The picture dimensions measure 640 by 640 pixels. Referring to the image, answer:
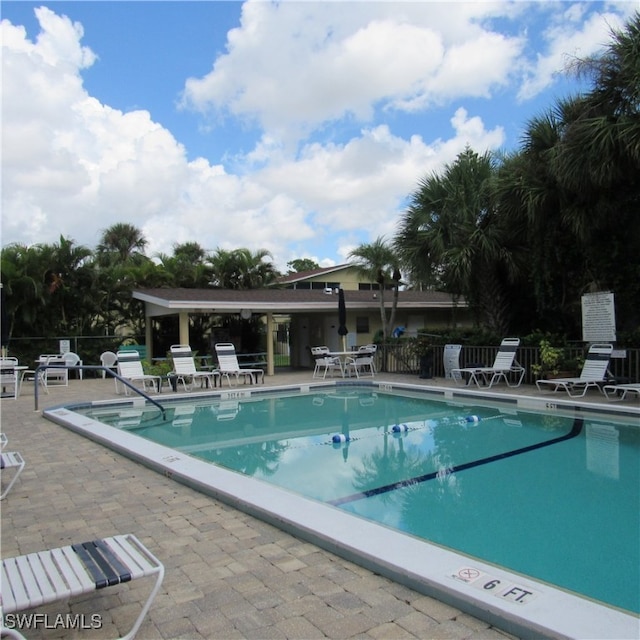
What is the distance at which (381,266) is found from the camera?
1962cm

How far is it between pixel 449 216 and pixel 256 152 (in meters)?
7.35

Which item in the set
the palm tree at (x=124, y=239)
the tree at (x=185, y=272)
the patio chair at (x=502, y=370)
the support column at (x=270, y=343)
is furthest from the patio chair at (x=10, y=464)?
the palm tree at (x=124, y=239)

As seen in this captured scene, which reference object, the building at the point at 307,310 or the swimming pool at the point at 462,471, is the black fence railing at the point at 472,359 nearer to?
the building at the point at 307,310

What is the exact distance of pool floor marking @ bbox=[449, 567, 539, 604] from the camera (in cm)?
274

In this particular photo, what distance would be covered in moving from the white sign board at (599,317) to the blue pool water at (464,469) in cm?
329

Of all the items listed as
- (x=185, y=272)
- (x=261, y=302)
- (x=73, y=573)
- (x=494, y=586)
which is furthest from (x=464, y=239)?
(x=73, y=573)

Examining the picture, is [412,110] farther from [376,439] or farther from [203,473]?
[203,473]

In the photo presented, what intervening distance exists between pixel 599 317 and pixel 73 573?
40.9ft

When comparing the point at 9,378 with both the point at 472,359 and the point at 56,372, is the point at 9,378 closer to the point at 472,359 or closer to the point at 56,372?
the point at 56,372

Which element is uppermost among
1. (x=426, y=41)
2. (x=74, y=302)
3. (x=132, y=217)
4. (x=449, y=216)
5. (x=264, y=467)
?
(x=132, y=217)

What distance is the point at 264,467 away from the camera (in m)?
7.01

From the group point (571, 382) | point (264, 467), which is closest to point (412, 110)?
point (571, 382)

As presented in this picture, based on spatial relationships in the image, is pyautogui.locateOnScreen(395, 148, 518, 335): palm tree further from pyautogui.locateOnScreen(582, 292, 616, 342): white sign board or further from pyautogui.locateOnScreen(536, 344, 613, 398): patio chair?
pyautogui.locateOnScreen(536, 344, 613, 398): patio chair

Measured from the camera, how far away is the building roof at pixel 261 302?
1664 centimetres
